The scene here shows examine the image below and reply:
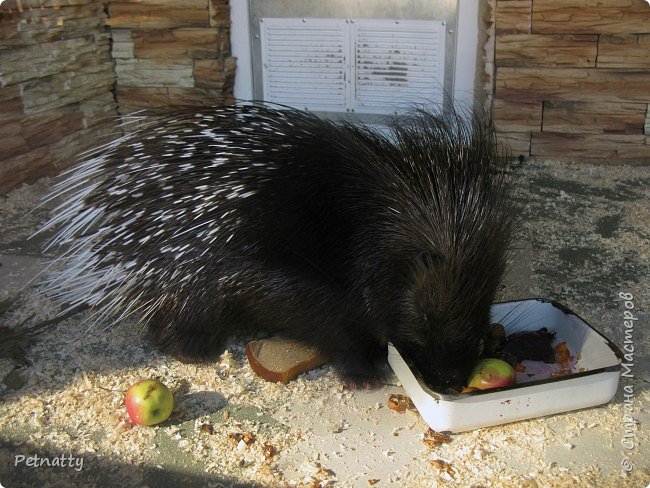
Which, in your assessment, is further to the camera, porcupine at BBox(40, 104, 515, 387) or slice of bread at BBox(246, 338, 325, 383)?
slice of bread at BBox(246, 338, 325, 383)

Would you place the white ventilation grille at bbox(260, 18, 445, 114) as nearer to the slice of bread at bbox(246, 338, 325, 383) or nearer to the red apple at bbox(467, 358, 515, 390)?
the slice of bread at bbox(246, 338, 325, 383)

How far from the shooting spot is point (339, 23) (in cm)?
373

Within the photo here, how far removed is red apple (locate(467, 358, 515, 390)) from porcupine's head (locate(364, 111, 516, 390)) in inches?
1.3

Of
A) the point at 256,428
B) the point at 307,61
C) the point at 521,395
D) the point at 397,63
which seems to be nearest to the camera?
the point at 521,395

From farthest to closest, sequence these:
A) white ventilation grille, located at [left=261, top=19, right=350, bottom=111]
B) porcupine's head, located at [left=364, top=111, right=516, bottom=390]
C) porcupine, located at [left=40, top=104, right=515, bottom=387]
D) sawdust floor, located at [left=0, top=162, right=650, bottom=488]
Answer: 1. white ventilation grille, located at [left=261, top=19, right=350, bottom=111]
2. porcupine, located at [left=40, top=104, right=515, bottom=387]
3. porcupine's head, located at [left=364, top=111, right=516, bottom=390]
4. sawdust floor, located at [left=0, top=162, right=650, bottom=488]

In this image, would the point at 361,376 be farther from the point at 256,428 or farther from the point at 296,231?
the point at 296,231

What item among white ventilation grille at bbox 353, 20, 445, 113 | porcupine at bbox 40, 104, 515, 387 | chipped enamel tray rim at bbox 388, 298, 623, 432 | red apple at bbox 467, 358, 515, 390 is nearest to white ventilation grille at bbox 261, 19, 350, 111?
white ventilation grille at bbox 353, 20, 445, 113

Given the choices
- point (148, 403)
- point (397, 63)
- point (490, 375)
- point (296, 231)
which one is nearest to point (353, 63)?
point (397, 63)

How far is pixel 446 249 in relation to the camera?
1.74 metres

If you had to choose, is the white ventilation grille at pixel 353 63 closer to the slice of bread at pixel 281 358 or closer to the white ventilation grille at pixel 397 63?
the white ventilation grille at pixel 397 63

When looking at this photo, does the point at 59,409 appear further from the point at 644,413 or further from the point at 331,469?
the point at 644,413

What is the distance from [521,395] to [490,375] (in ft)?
0.35

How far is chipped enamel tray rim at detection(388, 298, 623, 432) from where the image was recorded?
162cm


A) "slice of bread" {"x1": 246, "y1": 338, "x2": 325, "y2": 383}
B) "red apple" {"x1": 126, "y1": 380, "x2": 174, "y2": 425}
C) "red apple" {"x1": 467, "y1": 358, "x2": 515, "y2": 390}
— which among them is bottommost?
"slice of bread" {"x1": 246, "y1": 338, "x2": 325, "y2": 383}
